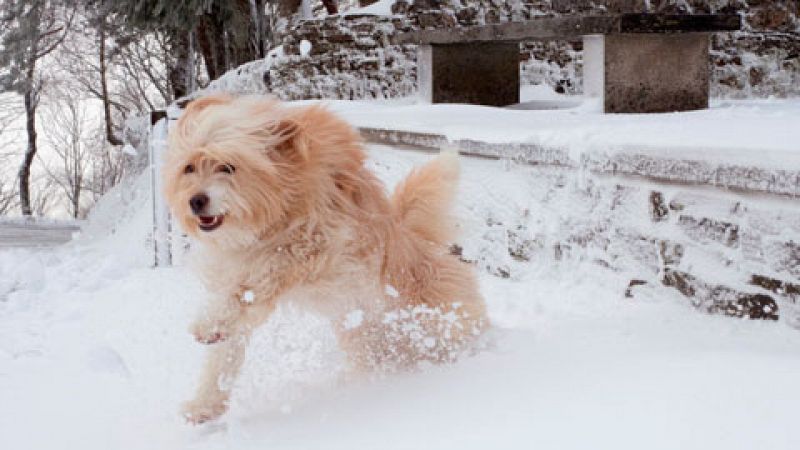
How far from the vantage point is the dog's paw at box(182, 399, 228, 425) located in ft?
11.0

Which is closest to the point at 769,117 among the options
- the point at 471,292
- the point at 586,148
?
the point at 586,148

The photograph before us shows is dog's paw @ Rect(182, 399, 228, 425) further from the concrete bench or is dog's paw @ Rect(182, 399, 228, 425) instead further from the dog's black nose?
the concrete bench

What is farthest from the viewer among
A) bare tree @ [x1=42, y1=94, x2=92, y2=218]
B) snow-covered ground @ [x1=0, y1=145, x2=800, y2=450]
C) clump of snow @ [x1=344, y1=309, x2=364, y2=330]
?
bare tree @ [x1=42, y1=94, x2=92, y2=218]

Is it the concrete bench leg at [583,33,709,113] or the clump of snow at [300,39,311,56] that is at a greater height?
the clump of snow at [300,39,311,56]

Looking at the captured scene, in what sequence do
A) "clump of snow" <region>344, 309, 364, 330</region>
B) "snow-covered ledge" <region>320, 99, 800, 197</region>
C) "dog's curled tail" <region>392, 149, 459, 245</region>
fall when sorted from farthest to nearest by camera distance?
"dog's curled tail" <region>392, 149, 459, 245</region> → "clump of snow" <region>344, 309, 364, 330</region> → "snow-covered ledge" <region>320, 99, 800, 197</region>

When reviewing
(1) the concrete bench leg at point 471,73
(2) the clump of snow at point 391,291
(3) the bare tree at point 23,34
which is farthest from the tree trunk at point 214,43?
(2) the clump of snow at point 391,291

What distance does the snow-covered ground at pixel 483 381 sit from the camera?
8.45ft

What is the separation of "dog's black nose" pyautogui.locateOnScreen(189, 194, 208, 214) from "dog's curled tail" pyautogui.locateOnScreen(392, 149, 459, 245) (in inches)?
39.3

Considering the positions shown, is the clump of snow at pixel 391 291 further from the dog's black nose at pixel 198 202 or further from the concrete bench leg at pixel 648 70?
the concrete bench leg at pixel 648 70

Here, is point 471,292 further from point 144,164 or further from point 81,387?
point 144,164

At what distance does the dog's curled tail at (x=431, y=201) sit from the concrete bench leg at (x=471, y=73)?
16.5 feet

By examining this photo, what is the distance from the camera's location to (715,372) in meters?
2.83

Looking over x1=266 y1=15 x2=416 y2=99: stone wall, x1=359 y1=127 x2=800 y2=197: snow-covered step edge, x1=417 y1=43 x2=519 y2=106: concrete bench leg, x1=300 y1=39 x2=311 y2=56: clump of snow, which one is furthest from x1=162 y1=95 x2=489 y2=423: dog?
x1=300 y1=39 x2=311 y2=56: clump of snow

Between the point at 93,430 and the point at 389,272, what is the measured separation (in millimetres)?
1209
